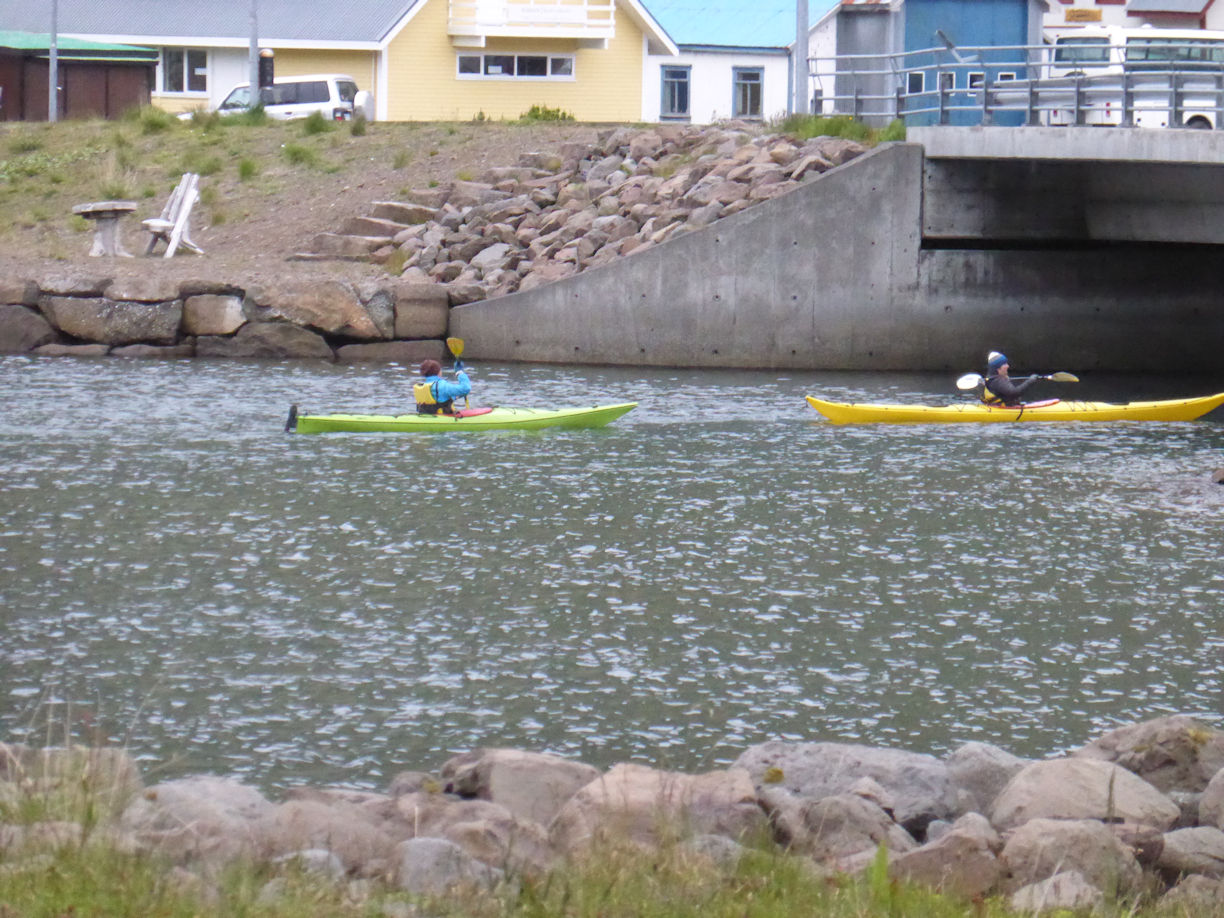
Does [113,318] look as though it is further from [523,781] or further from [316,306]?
[523,781]

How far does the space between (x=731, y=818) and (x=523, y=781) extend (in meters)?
0.99

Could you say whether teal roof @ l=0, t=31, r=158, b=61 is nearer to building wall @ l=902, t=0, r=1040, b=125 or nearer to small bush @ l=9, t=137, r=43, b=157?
small bush @ l=9, t=137, r=43, b=157

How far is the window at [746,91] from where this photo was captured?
1865 inches

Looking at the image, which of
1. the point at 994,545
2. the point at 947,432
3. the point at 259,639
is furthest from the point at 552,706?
the point at 947,432

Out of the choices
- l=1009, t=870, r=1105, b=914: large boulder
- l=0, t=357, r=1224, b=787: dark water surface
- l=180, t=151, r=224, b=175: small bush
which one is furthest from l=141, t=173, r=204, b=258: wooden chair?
l=1009, t=870, r=1105, b=914: large boulder

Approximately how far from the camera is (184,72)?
149 ft

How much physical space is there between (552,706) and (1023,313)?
18.1 metres

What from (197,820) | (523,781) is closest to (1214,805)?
(523,781)

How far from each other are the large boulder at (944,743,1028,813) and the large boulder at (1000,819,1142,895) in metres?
1.20

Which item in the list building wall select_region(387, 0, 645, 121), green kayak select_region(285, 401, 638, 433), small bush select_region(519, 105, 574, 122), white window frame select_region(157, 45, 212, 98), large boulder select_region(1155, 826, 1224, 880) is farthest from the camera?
white window frame select_region(157, 45, 212, 98)

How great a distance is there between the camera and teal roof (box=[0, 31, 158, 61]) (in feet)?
142

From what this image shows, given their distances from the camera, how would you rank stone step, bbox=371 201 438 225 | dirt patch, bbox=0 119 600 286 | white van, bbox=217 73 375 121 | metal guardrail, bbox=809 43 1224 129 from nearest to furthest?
metal guardrail, bbox=809 43 1224 129 → dirt patch, bbox=0 119 600 286 → stone step, bbox=371 201 438 225 → white van, bbox=217 73 375 121

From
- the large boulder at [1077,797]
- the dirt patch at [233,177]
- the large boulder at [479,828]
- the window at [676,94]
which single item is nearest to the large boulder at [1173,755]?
the large boulder at [1077,797]

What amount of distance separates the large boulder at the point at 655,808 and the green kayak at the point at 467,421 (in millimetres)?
11731
